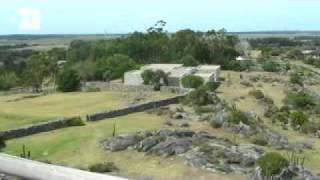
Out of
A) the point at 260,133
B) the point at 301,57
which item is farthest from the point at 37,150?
the point at 301,57

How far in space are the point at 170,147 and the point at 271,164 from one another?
577 centimetres

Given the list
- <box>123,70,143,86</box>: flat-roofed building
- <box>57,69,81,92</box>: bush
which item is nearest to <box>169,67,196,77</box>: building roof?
<box>123,70,143,86</box>: flat-roofed building

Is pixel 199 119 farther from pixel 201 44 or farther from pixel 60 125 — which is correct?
pixel 201 44

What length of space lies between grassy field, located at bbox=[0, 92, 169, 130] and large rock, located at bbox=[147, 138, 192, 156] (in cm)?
1284

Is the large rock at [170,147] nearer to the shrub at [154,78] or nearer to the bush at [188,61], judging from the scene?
the shrub at [154,78]

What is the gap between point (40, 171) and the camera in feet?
11.1

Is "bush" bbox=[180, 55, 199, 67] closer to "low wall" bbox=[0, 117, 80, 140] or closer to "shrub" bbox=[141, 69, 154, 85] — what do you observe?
"shrub" bbox=[141, 69, 154, 85]

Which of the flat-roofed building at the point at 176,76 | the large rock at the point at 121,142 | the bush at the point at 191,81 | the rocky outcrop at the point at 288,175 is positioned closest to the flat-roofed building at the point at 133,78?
the flat-roofed building at the point at 176,76

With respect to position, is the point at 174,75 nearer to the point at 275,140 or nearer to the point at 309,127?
the point at 309,127

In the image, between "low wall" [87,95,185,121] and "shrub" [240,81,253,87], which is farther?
"shrub" [240,81,253,87]

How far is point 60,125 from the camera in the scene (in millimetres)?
36656

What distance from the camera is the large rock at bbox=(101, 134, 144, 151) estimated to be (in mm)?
29366

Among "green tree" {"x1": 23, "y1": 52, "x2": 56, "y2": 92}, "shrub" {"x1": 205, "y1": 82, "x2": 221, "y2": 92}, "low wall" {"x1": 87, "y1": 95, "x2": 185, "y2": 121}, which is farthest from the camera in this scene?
"green tree" {"x1": 23, "y1": 52, "x2": 56, "y2": 92}

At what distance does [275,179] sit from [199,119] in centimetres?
1600
